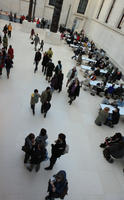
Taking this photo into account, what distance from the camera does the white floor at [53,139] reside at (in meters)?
4.09

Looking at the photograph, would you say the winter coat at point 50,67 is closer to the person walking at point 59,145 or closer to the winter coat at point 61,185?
the person walking at point 59,145

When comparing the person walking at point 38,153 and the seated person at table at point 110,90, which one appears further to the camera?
the seated person at table at point 110,90

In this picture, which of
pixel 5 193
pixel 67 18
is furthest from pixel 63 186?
pixel 67 18

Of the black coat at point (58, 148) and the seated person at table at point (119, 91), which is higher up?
the black coat at point (58, 148)

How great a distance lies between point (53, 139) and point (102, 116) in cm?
239

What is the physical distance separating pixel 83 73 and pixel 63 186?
9.64 metres

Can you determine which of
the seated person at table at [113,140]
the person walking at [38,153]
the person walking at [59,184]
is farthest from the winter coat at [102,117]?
the person walking at [59,184]

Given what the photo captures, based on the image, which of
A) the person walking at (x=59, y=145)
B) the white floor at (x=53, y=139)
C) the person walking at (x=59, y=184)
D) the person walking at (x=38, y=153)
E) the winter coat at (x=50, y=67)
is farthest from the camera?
the winter coat at (x=50, y=67)

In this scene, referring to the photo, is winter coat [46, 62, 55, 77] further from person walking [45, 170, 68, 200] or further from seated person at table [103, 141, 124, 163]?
person walking [45, 170, 68, 200]

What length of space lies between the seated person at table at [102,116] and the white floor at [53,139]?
26 cm

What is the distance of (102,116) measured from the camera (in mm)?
6633

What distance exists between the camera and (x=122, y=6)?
15.8 m

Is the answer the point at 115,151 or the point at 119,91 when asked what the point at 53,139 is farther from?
the point at 119,91

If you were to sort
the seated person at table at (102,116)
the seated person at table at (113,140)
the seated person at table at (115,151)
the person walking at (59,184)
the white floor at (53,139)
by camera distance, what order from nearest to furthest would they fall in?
the person walking at (59,184)
the white floor at (53,139)
the seated person at table at (115,151)
the seated person at table at (113,140)
the seated person at table at (102,116)
